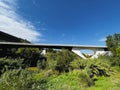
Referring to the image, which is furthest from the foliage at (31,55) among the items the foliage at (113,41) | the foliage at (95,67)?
the foliage at (95,67)

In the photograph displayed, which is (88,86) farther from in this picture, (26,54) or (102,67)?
(26,54)

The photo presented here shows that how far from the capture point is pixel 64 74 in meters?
16.5

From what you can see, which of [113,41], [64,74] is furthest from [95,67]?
[113,41]

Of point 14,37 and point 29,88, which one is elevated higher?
point 14,37

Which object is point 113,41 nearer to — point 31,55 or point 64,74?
point 31,55

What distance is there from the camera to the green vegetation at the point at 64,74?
25.7 feet

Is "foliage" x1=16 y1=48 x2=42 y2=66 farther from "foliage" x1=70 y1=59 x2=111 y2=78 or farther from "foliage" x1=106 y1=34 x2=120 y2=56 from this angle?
"foliage" x1=70 y1=59 x2=111 y2=78

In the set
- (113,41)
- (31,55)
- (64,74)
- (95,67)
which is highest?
(113,41)

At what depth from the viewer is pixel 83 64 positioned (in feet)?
56.3

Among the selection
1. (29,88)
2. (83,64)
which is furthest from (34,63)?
(29,88)

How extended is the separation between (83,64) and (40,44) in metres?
28.2

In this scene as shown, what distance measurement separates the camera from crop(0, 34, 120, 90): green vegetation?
7848mm

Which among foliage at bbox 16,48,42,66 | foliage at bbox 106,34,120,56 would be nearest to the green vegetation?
foliage at bbox 106,34,120,56

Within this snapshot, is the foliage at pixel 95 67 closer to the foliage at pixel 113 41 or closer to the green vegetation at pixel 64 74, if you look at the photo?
the green vegetation at pixel 64 74
